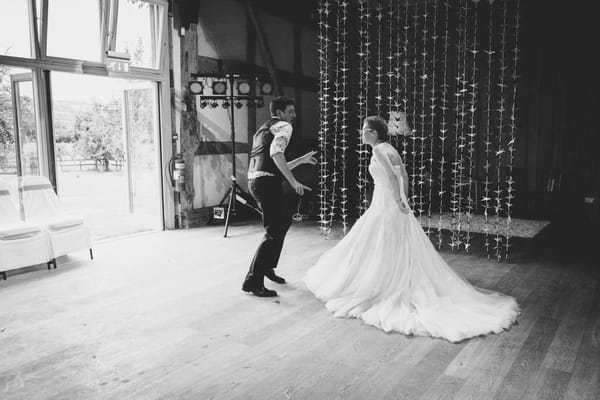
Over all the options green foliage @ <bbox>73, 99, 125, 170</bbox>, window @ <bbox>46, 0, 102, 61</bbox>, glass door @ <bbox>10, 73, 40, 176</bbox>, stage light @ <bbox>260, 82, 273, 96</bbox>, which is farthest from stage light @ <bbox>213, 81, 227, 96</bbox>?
glass door @ <bbox>10, 73, 40, 176</bbox>

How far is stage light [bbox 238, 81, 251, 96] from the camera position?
7673 millimetres

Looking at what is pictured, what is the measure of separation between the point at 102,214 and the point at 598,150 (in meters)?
8.12

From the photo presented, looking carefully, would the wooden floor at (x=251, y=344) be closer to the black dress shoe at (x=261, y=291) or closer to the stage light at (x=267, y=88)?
the black dress shoe at (x=261, y=291)

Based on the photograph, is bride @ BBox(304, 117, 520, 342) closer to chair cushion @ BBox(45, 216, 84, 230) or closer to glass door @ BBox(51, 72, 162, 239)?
chair cushion @ BBox(45, 216, 84, 230)

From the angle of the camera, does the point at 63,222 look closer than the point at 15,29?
Yes

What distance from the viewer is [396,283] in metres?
4.02

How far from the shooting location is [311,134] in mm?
10258

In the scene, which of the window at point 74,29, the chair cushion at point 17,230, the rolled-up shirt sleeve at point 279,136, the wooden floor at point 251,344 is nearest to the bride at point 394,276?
the wooden floor at point 251,344

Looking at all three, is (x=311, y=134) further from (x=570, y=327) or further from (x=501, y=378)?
(x=501, y=378)

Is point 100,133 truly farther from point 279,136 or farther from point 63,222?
point 279,136

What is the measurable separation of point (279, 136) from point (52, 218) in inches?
119

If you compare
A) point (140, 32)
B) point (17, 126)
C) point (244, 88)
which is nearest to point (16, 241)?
point (17, 126)

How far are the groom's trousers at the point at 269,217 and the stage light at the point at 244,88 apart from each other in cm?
369

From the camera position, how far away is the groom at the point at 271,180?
415cm
